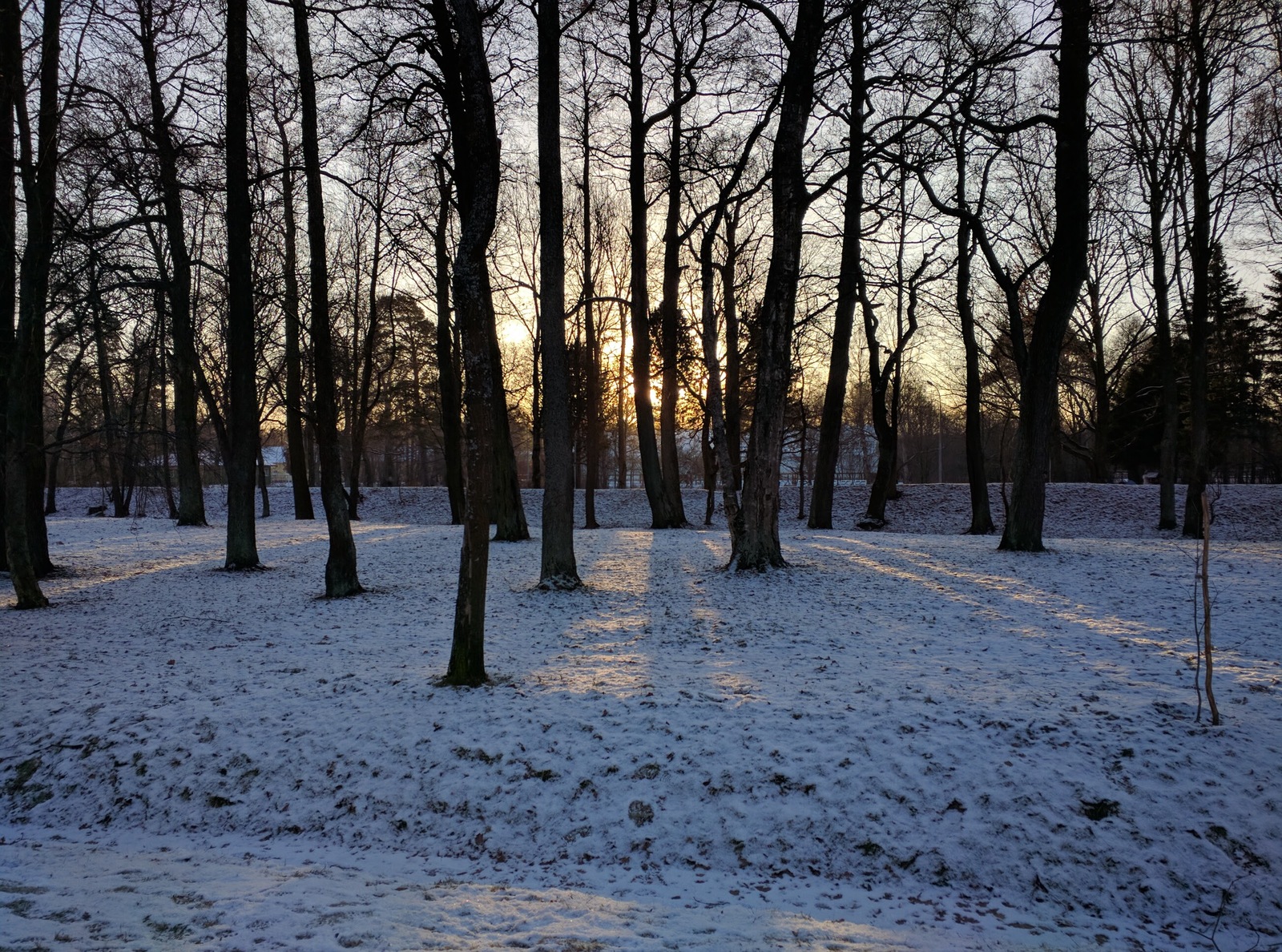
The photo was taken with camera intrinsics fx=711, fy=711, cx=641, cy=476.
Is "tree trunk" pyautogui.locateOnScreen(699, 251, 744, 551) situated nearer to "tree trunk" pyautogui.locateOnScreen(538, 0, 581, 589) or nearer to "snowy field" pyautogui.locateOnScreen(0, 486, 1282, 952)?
"tree trunk" pyautogui.locateOnScreen(538, 0, 581, 589)

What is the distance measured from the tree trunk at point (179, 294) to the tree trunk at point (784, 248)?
25.2 feet

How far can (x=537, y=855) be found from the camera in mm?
4250

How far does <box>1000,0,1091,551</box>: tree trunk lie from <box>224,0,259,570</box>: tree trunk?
40.6 feet

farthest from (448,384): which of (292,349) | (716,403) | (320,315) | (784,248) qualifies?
(784,248)

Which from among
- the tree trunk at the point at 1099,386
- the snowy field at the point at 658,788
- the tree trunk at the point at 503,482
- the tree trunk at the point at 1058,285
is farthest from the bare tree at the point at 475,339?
the tree trunk at the point at 1099,386

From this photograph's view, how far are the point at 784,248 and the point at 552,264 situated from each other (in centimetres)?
340

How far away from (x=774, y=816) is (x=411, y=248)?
838cm

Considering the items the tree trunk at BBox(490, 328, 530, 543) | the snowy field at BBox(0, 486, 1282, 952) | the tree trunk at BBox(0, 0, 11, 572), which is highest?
the tree trunk at BBox(0, 0, 11, 572)

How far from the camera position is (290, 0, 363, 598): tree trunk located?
9.81 metres

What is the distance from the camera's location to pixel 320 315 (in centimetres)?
977

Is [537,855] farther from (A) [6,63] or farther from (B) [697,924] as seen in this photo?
(A) [6,63]

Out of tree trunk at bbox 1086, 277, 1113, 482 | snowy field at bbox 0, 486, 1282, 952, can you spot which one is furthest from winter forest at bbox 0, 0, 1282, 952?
tree trunk at bbox 1086, 277, 1113, 482

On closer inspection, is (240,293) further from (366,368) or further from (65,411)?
(366,368)

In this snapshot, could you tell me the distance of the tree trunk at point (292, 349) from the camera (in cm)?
1567
